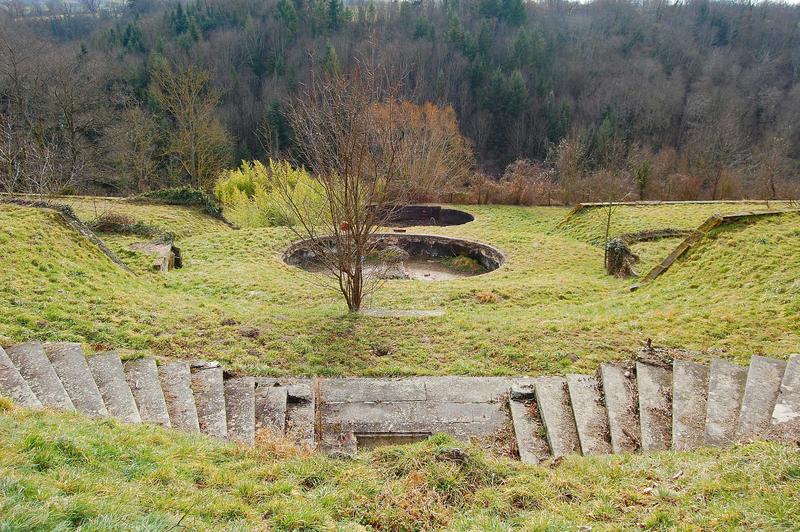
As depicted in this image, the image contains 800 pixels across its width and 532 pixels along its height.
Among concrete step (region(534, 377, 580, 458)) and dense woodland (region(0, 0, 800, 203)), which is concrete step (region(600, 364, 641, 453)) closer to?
concrete step (region(534, 377, 580, 458))

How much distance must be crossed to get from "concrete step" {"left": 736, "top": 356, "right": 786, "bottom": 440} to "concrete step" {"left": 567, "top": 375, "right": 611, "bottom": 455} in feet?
3.93

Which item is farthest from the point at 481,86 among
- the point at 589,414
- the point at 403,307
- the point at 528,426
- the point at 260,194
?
the point at 528,426

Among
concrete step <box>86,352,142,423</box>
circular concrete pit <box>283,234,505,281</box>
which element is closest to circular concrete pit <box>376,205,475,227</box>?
circular concrete pit <box>283,234,505,281</box>

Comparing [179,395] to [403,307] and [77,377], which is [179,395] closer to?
[77,377]

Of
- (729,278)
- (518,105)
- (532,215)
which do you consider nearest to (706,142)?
(518,105)

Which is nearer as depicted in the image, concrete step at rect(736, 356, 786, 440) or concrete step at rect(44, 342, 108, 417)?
concrete step at rect(736, 356, 786, 440)

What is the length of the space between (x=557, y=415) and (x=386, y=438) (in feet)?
6.33

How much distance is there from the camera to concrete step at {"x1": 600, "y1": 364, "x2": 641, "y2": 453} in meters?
5.04

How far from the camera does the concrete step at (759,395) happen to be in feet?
15.3

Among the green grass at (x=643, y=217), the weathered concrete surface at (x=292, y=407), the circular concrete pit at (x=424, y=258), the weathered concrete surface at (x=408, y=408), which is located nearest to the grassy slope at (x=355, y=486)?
the weathered concrete surface at (x=292, y=407)

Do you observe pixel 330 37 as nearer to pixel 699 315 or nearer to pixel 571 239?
pixel 571 239

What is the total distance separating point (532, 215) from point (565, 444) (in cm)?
1785

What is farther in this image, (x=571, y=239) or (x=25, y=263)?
(x=571, y=239)

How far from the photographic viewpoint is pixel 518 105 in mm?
52375
